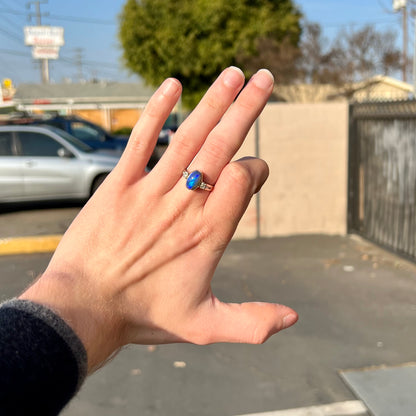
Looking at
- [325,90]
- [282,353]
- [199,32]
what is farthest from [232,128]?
[199,32]

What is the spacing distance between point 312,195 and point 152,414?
4896 mm

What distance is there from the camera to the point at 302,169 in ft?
23.7

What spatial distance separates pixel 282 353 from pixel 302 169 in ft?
12.8

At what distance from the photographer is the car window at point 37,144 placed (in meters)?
9.52

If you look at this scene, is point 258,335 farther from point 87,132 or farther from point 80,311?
point 87,132

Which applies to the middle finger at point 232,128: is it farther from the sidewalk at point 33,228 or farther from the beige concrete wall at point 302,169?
the sidewalk at point 33,228

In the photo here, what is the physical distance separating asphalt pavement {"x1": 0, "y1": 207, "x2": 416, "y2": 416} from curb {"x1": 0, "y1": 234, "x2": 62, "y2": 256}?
2.42 ft

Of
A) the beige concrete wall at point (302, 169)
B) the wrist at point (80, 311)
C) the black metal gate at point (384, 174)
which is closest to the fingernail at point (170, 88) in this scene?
the wrist at point (80, 311)

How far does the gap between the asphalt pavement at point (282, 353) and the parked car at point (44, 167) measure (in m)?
3.51

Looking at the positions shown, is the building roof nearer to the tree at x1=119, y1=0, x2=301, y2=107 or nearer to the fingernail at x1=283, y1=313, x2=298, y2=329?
the tree at x1=119, y1=0, x2=301, y2=107

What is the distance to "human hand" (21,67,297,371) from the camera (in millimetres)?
1219

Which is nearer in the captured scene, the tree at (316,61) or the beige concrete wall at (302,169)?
the beige concrete wall at (302,169)

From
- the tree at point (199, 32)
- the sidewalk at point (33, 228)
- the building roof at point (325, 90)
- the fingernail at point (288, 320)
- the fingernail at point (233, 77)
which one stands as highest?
the tree at point (199, 32)

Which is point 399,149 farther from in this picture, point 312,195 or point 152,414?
point 152,414
